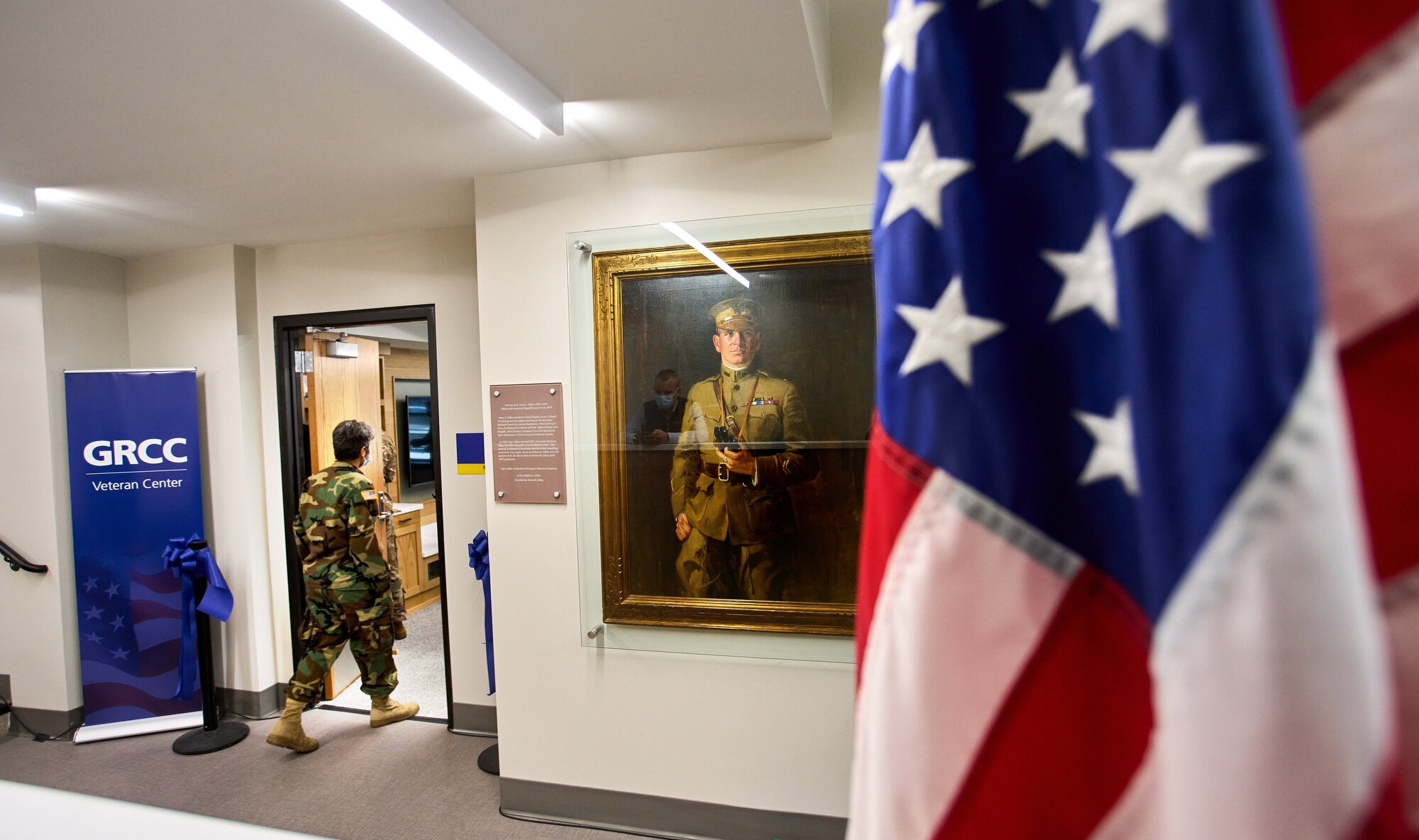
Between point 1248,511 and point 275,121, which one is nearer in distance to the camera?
point 1248,511

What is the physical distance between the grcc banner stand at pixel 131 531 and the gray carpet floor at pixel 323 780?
0.26 m

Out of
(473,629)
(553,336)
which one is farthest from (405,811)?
(553,336)

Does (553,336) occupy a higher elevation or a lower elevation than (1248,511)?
higher

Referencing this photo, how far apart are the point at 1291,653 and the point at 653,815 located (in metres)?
3.16

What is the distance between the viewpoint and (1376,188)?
225 millimetres

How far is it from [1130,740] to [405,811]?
366 cm

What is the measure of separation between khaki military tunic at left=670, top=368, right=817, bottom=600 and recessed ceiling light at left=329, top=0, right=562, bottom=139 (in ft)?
3.92

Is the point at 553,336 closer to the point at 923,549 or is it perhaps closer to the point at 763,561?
the point at 763,561

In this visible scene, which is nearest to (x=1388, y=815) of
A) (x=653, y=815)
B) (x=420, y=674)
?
(x=653, y=815)

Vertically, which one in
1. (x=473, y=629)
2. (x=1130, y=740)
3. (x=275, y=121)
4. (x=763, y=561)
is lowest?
(x=473, y=629)

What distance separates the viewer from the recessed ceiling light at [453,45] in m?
1.65

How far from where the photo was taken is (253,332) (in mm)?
4211

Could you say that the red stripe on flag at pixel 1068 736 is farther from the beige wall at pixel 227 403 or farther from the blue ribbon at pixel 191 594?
the beige wall at pixel 227 403

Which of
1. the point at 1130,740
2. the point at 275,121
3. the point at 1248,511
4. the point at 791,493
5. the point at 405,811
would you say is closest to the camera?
the point at 1248,511
